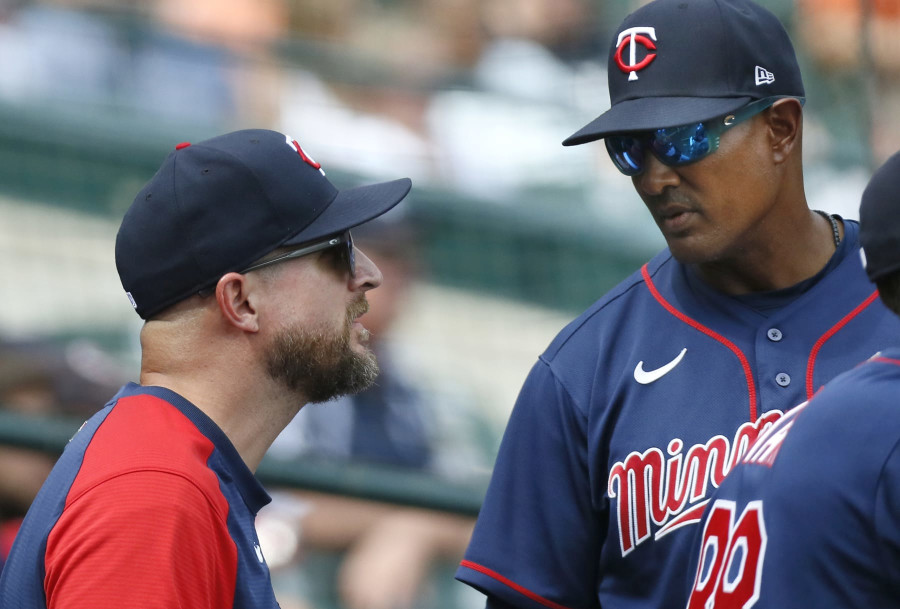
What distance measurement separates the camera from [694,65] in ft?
6.66

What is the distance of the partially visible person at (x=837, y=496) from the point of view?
1.42m

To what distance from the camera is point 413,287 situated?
509cm

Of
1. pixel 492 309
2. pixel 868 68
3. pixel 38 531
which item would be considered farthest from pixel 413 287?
pixel 38 531

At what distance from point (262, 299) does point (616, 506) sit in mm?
674

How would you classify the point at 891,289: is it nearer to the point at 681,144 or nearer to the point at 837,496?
the point at 837,496

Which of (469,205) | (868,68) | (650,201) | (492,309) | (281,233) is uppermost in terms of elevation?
(868,68)

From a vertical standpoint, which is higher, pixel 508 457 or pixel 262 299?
pixel 262 299

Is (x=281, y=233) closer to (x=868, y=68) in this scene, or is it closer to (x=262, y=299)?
(x=262, y=299)

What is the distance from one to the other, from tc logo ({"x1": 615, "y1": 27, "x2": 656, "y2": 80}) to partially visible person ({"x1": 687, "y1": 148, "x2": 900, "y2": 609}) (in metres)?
0.60

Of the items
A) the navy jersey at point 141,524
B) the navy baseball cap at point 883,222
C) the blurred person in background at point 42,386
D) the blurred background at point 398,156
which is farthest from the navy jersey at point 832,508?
the blurred background at point 398,156

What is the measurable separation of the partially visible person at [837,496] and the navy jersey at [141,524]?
67 centimetres

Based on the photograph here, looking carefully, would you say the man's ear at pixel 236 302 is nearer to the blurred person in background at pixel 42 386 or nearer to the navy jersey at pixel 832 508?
the navy jersey at pixel 832 508

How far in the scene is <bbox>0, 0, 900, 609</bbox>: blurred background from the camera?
448 cm

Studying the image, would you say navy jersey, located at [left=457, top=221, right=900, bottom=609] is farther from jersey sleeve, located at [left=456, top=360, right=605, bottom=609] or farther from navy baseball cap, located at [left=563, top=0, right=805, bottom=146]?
navy baseball cap, located at [left=563, top=0, right=805, bottom=146]
